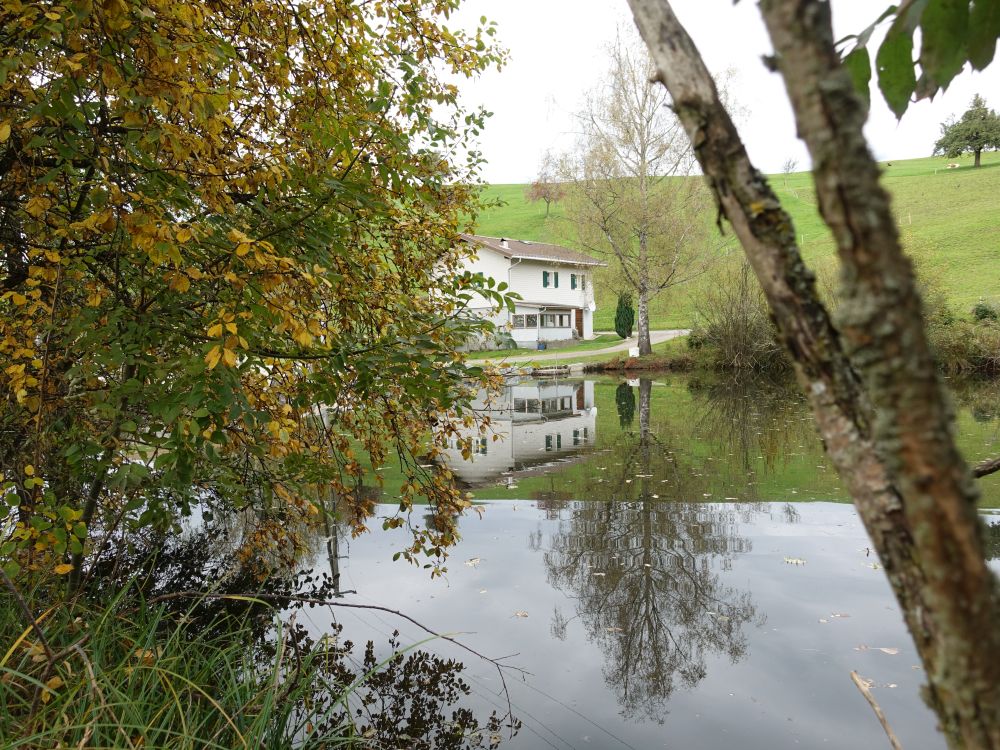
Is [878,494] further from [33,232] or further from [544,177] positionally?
[544,177]

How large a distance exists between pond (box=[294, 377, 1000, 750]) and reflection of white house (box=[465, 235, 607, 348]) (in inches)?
1235

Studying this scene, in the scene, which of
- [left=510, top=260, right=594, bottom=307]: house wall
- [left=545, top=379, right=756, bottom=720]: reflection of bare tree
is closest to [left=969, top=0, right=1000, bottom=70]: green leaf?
[left=545, top=379, right=756, bottom=720]: reflection of bare tree

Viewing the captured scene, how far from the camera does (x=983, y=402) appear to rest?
1752 centimetres

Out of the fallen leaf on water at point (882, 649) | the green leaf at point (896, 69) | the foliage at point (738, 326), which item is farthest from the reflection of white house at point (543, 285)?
the green leaf at point (896, 69)

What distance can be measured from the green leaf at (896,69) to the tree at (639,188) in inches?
1179

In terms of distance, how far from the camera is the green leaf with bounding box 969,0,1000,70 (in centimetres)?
131

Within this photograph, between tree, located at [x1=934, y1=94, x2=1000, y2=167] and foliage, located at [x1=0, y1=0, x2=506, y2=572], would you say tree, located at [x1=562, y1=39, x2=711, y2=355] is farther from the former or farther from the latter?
tree, located at [x1=934, y1=94, x2=1000, y2=167]

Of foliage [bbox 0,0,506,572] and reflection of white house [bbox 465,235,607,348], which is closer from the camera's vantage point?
foliage [bbox 0,0,506,572]

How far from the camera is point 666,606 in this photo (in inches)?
240

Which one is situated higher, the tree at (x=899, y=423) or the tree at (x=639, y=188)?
the tree at (x=639, y=188)

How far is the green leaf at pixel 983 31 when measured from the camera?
4.29ft

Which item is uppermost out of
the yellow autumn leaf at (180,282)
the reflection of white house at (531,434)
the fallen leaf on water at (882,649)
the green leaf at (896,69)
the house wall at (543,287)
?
the house wall at (543,287)

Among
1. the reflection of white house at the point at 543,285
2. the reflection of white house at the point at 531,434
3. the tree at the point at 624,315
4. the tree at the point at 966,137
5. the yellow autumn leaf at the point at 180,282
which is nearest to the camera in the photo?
the yellow autumn leaf at the point at 180,282

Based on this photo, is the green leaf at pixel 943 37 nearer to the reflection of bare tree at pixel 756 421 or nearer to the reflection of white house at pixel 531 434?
the reflection of white house at pixel 531 434
